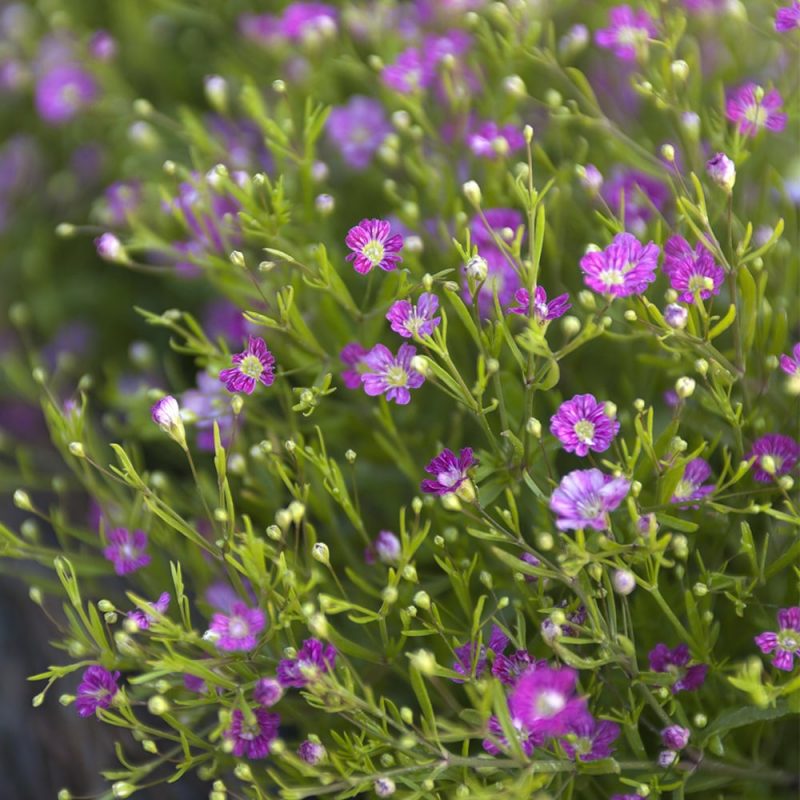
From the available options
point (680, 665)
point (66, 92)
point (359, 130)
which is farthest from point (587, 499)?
point (66, 92)

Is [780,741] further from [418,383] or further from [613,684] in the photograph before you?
[418,383]

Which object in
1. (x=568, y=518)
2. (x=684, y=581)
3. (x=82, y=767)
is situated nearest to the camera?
(x=568, y=518)

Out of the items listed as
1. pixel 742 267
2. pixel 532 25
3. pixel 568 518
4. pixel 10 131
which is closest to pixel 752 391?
pixel 742 267

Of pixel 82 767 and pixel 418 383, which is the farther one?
pixel 82 767

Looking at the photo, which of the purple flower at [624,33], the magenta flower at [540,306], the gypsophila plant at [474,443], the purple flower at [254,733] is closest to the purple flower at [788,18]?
the gypsophila plant at [474,443]

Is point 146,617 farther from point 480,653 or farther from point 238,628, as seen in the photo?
point 480,653

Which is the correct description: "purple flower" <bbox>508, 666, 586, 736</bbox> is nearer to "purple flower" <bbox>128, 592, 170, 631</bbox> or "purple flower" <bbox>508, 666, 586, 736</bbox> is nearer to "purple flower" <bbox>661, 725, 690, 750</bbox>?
"purple flower" <bbox>661, 725, 690, 750</bbox>
